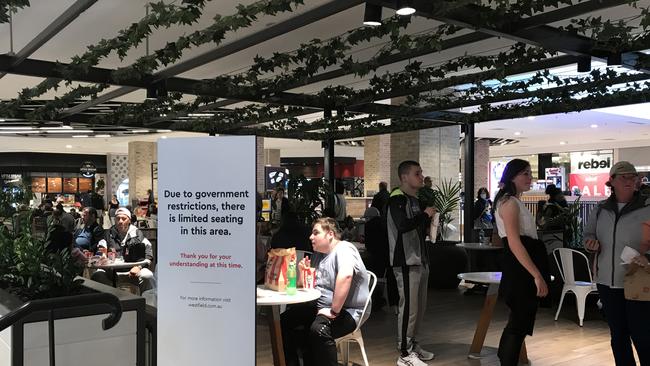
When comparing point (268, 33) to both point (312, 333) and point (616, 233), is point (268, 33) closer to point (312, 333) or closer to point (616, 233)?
point (312, 333)

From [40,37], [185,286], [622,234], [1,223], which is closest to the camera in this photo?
[185,286]

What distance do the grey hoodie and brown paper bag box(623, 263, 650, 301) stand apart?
0.10 m

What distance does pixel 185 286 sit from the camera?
110 inches

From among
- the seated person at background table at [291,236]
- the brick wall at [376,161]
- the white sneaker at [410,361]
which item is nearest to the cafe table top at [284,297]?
the white sneaker at [410,361]

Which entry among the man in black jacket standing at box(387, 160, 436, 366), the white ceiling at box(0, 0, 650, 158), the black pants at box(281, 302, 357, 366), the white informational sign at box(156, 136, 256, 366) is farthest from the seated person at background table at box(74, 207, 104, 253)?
the white informational sign at box(156, 136, 256, 366)

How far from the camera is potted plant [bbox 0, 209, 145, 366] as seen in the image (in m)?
2.47

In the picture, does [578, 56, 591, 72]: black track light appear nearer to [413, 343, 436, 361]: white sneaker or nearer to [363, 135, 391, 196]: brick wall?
[413, 343, 436, 361]: white sneaker

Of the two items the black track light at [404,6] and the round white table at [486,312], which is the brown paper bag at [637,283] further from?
the black track light at [404,6]

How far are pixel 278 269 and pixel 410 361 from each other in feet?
4.88

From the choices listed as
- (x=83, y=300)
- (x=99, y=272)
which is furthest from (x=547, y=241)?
(x=83, y=300)

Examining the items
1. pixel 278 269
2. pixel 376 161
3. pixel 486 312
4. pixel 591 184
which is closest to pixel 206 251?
pixel 278 269

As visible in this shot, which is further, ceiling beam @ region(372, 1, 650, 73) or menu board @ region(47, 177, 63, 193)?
menu board @ region(47, 177, 63, 193)

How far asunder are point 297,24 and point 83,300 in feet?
10.7

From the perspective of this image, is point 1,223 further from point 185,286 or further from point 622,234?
point 622,234
